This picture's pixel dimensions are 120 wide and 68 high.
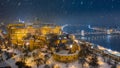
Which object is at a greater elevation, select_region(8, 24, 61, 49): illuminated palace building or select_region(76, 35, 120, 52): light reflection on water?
select_region(8, 24, 61, 49): illuminated palace building

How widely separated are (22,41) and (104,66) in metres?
16.9

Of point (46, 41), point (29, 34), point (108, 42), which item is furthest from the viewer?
point (108, 42)

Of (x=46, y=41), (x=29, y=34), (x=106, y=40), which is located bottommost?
(x=106, y=40)

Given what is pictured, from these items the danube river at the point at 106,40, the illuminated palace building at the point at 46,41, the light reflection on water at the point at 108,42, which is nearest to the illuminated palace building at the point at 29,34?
the illuminated palace building at the point at 46,41

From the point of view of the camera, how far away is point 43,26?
142 ft

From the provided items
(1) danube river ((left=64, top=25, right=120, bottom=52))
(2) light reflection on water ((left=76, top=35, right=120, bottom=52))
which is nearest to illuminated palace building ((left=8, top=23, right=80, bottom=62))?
(2) light reflection on water ((left=76, top=35, right=120, bottom=52))

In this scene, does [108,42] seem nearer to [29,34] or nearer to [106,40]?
[106,40]

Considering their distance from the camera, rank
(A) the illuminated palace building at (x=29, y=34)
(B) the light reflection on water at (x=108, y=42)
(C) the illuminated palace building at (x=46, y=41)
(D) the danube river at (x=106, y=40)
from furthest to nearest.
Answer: (D) the danube river at (x=106, y=40), (B) the light reflection on water at (x=108, y=42), (A) the illuminated palace building at (x=29, y=34), (C) the illuminated palace building at (x=46, y=41)

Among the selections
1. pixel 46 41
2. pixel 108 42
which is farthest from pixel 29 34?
pixel 108 42

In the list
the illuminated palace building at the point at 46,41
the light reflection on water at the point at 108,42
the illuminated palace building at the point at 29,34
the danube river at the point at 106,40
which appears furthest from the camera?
the danube river at the point at 106,40

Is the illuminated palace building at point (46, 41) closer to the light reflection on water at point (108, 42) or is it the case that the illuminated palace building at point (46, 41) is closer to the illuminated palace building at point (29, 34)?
the illuminated palace building at point (29, 34)

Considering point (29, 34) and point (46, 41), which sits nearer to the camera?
point (46, 41)

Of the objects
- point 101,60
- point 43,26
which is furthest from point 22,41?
point 101,60

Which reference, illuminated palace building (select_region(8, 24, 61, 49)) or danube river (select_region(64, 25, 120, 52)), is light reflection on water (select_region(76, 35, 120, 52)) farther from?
illuminated palace building (select_region(8, 24, 61, 49))
